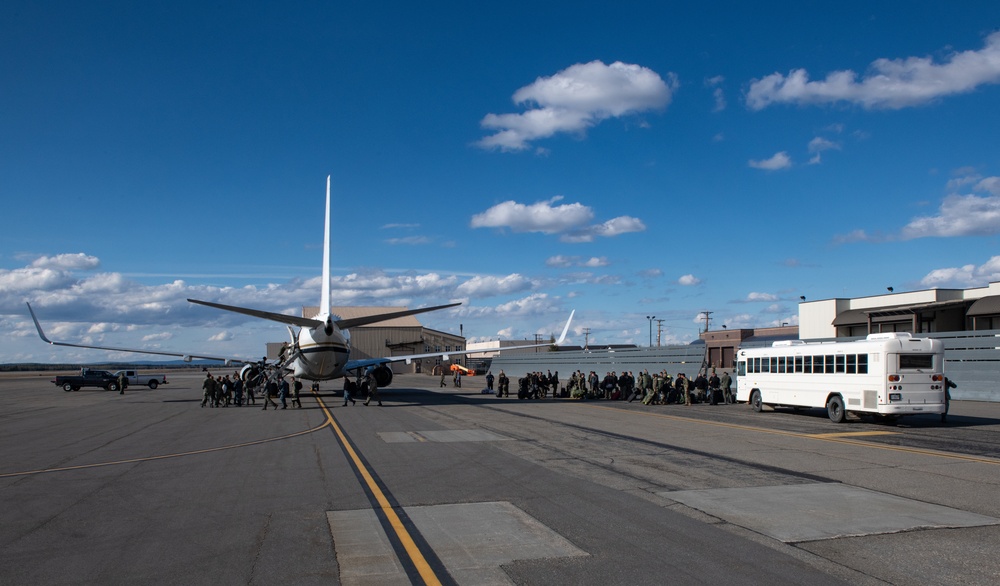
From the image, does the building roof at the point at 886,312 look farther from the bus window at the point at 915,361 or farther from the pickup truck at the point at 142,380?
the pickup truck at the point at 142,380

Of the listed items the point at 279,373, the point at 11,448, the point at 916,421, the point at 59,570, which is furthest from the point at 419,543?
the point at 279,373

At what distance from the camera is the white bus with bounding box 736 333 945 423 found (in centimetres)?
1991

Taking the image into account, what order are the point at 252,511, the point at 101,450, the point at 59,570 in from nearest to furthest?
the point at 59,570
the point at 252,511
the point at 101,450

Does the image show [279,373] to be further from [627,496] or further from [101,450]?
[627,496]

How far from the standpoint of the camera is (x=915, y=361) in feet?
66.0

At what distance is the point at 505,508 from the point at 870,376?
15.1 metres

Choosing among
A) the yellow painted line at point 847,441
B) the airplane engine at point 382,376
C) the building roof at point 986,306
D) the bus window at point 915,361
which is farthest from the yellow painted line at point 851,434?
the building roof at point 986,306

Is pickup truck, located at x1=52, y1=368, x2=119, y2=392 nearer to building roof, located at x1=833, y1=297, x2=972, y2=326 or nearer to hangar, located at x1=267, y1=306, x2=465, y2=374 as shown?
hangar, located at x1=267, y1=306, x2=465, y2=374

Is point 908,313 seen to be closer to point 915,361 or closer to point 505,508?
point 915,361

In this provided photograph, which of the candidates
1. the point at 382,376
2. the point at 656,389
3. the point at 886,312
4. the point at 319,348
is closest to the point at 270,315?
the point at 319,348

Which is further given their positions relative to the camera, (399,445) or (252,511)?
(399,445)

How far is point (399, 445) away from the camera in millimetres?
16828

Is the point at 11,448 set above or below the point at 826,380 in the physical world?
below

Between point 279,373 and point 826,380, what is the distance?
2517 cm
